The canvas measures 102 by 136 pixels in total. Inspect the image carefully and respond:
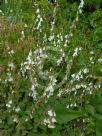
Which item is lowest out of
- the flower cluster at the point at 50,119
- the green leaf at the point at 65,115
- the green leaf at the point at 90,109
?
the flower cluster at the point at 50,119

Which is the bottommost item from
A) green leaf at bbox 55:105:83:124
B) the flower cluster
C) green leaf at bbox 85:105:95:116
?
the flower cluster

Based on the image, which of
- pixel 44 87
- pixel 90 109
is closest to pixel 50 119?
pixel 44 87

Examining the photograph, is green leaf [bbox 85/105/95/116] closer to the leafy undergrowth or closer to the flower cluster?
the leafy undergrowth

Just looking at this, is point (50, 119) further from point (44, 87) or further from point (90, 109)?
point (90, 109)

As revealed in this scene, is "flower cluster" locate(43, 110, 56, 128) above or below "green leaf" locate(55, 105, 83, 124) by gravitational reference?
below

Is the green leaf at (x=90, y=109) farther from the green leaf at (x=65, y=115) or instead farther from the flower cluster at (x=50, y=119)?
the flower cluster at (x=50, y=119)

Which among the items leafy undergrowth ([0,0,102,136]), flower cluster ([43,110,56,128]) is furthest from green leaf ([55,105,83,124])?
flower cluster ([43,110,56,128])

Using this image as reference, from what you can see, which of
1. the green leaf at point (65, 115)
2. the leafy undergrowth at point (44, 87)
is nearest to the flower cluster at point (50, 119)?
the leafy undergrowth at point (44, 87)

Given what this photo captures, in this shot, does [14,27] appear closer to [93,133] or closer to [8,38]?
[8,38]
